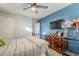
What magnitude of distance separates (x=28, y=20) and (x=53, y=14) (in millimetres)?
345

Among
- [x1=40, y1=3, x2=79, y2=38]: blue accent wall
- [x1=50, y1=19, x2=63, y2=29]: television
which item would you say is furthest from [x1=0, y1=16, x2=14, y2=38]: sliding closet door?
[x1=50, y1=19, x2=63, y2=29]: television

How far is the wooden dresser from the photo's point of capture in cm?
147

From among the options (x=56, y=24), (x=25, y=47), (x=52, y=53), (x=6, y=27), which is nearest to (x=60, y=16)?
(x=56, y=24)

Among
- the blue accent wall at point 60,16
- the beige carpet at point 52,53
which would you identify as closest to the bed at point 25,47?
the beige carpet at point 52,53

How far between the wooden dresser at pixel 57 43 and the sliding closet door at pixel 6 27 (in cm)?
50

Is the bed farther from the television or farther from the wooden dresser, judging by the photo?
the television

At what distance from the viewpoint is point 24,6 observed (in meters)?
1.48

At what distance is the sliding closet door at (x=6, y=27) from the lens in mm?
1463

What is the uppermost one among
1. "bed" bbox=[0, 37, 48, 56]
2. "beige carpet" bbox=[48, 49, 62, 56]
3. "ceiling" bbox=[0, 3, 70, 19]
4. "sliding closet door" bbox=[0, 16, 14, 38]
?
"ceiling" bbox=[0, 3, 70, 19]

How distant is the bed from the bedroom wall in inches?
3.1

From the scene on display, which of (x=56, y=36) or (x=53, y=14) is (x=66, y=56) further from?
(x=53, y=14)

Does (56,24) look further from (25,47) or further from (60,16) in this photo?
(25,47)

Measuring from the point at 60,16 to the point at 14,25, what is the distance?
2.06 feet

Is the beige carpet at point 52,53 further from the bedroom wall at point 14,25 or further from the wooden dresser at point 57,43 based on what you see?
the bedroom wall at point 14,25
